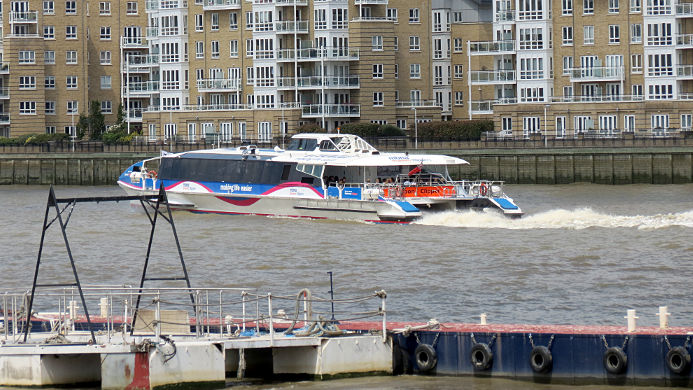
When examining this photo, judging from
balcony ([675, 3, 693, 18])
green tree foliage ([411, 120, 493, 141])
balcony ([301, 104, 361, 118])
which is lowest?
green tree foliage ([411, 120, 493, 141])

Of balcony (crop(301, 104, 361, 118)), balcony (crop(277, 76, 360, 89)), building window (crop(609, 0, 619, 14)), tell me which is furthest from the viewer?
balcony (crop(277, 76, 360, 89))

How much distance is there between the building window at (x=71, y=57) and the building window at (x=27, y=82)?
3360mm

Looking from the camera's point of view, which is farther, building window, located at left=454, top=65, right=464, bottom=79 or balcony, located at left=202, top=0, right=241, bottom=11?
building window, located at left=454, top=65, right=464, bottom=79

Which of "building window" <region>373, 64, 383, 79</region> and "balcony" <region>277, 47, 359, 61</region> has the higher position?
"balcony" <region>277, 47, 359, 61</region>

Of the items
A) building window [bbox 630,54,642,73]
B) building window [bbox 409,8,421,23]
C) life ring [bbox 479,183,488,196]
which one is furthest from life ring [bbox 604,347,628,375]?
building window [bbox 409,8,421,23]

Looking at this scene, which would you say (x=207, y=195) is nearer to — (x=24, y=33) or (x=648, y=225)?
(x=648, y=225)

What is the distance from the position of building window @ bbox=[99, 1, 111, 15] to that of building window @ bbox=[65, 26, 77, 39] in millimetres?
2598

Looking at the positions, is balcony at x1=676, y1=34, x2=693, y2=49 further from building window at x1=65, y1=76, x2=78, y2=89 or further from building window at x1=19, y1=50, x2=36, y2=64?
building window at x1=19, y1=50, x2=36, y2=64

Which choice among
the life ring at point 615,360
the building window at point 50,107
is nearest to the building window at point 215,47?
the building window at point 50,107

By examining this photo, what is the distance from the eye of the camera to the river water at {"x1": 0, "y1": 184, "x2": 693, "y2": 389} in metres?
34.0

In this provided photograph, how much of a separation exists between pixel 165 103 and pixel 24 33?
14.1 m

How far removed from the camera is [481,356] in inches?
1030

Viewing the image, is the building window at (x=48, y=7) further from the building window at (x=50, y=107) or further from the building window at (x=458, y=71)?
the building window at (x=458, y=71)

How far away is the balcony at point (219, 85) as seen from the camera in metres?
102
